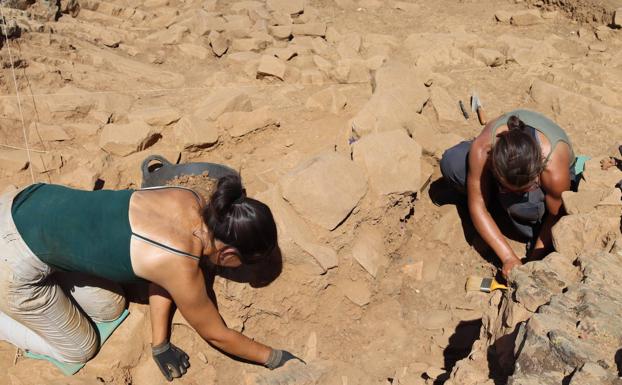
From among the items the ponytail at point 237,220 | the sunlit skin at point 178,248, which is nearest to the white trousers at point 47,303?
the sunlit skin at point 178,248

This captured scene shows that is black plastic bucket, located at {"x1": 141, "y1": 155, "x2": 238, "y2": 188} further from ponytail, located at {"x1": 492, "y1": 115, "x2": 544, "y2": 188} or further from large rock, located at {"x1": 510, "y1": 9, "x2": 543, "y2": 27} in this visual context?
large rock, located at {"x1": 510, "y1": 9, "x2": 543, "y2": 27}

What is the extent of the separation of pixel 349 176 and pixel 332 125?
1036mm

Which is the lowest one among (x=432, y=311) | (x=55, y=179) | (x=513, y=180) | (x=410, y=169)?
(x=432, y=311)

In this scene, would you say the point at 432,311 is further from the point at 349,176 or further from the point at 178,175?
the point at 178,175

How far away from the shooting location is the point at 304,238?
3.01 m

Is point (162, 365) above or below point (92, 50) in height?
below

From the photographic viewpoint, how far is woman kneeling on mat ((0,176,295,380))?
2289mm

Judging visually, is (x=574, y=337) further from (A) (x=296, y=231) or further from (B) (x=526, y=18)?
(B) (x=526, y=18)

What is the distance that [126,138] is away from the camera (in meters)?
3.71

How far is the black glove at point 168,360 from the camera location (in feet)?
9.05

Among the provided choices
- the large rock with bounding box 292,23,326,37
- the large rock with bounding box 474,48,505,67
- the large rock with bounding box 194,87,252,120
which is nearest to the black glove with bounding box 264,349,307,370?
the large rock with bounding box 194,87,252,120

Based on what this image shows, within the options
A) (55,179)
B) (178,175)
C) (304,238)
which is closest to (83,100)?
(55,179)

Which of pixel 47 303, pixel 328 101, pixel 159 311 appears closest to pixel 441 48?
pixel 328 101

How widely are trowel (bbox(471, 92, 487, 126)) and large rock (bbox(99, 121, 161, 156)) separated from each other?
99.0 inches
